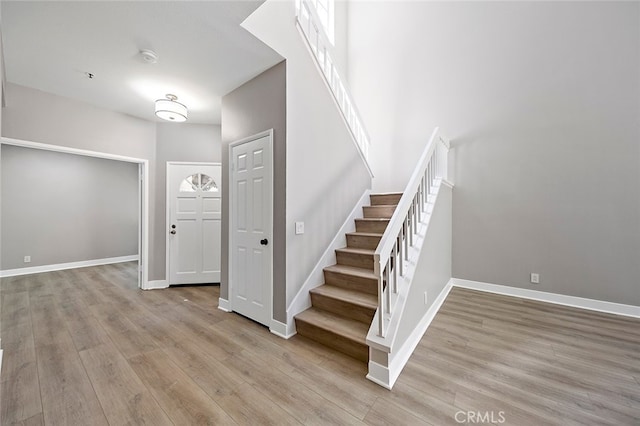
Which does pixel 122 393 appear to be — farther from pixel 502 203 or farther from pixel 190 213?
pixel 502 203

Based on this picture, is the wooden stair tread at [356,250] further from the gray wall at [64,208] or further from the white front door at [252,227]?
the gray wall at [64,208]

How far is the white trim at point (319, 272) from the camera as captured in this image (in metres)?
2.49

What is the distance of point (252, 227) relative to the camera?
285cm

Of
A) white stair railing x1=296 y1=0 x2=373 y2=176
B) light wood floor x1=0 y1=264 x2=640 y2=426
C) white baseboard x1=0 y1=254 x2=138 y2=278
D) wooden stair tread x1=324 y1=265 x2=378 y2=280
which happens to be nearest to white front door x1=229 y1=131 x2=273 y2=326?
light wood floor x1=0 y1=264 x2=640 y2=426

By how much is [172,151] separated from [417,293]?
14.5 ft

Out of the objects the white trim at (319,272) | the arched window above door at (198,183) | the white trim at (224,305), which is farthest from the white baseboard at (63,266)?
the white trim at (319,272)

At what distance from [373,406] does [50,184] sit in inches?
291

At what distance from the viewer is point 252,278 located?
284 centimetres

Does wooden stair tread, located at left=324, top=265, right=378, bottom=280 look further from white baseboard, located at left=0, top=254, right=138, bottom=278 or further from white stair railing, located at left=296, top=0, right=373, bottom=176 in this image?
white baseboard, located at left=0, top=254, right=138, bottom=278

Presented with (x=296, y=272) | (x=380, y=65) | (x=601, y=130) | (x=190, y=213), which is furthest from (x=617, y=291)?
(x=190, y=213)

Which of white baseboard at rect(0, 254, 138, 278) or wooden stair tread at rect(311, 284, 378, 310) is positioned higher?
wooden stair tread at rect(311, 284, 378, 310)

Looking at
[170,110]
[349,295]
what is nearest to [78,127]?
[170,110]

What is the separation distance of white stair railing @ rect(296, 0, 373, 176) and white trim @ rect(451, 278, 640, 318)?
2.61 meters

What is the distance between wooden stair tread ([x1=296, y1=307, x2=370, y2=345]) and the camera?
212 centimetres
